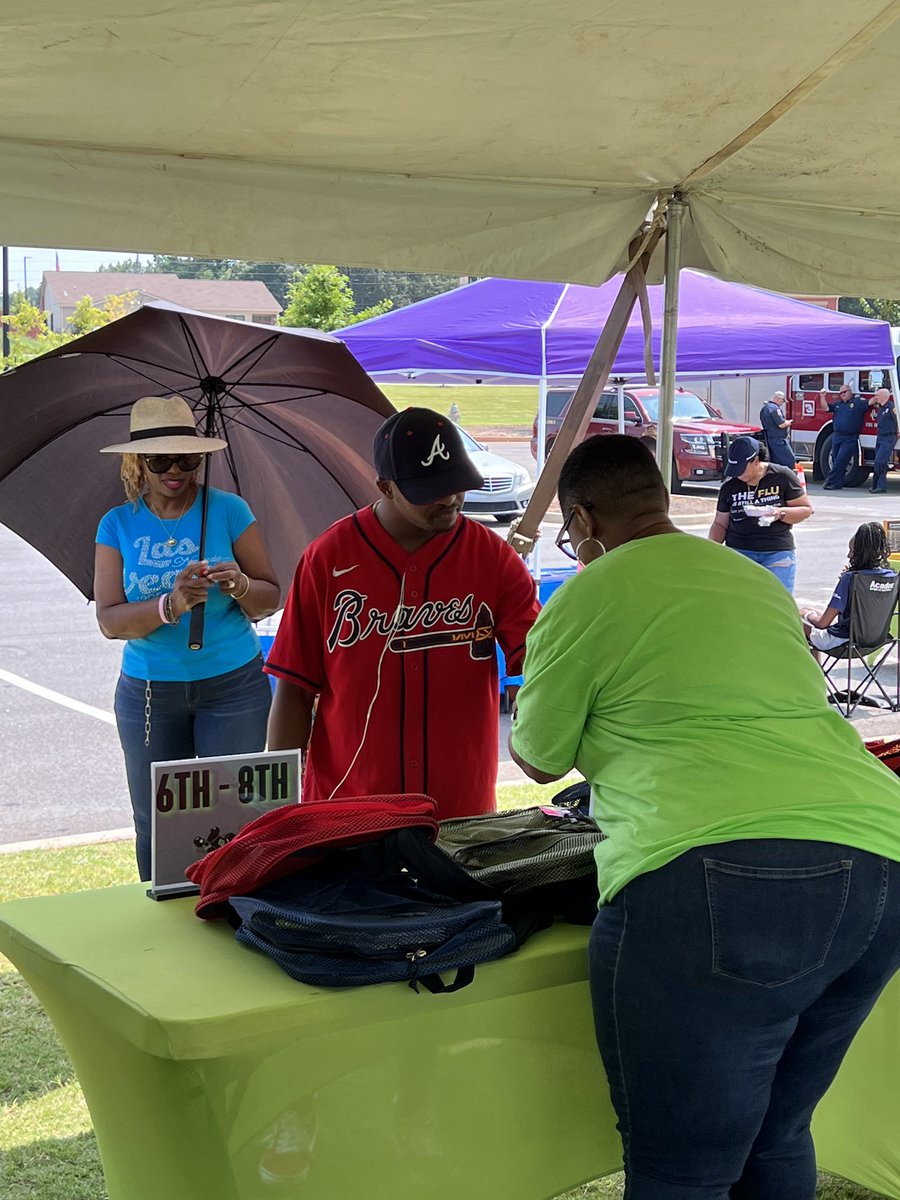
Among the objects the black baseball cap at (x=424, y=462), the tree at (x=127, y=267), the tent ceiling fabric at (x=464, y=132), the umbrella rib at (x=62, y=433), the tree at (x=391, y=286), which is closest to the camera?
the tent ceiling fabric at (x=464, y=132)

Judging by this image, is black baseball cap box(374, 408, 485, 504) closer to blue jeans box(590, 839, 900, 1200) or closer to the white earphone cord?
the white earphone cord

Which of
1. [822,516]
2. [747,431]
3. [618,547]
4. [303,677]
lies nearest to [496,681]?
[303,677]

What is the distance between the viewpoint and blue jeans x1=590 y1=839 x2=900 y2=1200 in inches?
62.9

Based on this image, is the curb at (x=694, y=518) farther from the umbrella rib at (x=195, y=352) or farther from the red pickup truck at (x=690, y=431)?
the umbrella rib at (x=195, y=352)

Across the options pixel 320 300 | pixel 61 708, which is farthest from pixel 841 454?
pixel 61 708

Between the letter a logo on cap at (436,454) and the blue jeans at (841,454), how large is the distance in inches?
759

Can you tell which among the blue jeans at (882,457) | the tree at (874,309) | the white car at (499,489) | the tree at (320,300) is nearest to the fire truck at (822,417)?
the blue jeans at (882,457)

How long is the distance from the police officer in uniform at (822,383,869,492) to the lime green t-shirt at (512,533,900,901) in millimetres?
19165

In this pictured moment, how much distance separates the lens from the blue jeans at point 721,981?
5.24 ft

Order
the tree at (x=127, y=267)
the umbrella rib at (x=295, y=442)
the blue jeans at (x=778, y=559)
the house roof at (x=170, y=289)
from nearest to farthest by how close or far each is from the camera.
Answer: the umbrella rib at (x=295, y=442), the blue jeans at (x=778, y=559), the house roof at (x=170, y=289), the tree at (x=127, y=267)

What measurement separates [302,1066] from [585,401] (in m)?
1.82

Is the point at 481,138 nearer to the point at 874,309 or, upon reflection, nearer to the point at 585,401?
the point at 585,401

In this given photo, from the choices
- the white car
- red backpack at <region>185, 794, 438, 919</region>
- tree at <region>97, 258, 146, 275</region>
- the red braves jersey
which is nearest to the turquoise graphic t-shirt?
the red braves jersey

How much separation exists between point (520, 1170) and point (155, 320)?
80.0 inches
